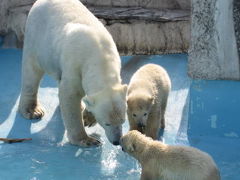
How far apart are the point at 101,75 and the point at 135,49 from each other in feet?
9.54

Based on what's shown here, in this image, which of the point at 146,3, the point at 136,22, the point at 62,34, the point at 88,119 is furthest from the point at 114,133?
the point at 146,3

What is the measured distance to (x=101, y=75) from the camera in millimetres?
4703

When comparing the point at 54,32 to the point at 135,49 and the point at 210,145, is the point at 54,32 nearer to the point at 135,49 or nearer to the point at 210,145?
the point at 210,145

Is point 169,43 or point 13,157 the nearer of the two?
point 13,157

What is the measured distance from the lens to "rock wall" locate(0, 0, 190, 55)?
24.2 feet

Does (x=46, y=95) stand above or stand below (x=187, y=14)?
below

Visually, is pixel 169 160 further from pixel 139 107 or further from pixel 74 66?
pixel 74 66

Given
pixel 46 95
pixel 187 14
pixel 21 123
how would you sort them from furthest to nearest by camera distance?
pixel 187 14 → pixel 46 95 → pixel 21 123

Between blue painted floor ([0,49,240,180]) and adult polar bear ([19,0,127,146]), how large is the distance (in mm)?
178

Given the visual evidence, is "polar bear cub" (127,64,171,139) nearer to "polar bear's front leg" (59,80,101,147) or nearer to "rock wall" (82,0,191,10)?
"polar bear's front leg" (59,80,101,147)

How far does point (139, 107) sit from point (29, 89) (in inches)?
55.3

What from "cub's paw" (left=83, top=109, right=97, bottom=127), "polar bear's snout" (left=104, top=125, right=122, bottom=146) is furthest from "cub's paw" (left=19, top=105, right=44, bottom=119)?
"polar bear's snout" (left=104, top=125, right=122, bottom=146)

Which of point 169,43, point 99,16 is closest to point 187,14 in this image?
point 169,43

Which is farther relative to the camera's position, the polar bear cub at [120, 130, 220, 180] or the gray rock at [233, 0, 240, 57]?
the gray rock at [233, 0, 240, 57]
